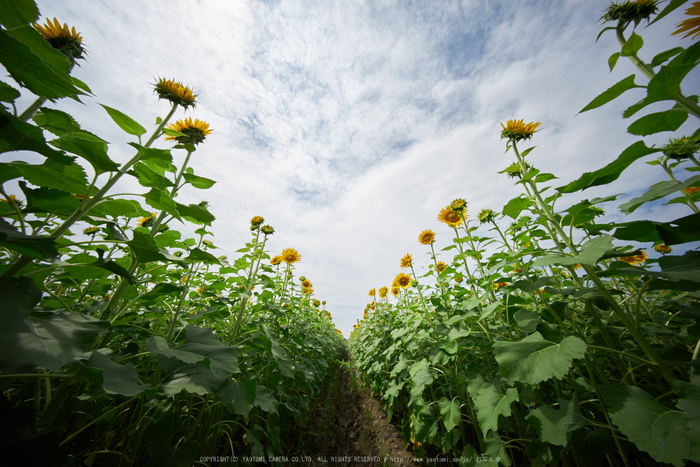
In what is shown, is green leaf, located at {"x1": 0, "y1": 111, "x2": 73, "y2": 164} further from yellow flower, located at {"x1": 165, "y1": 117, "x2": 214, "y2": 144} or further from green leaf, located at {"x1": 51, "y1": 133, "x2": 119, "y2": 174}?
yellow flower, located at {"x1": 165, "y1": 117, "x2": 214, "y2": 144}

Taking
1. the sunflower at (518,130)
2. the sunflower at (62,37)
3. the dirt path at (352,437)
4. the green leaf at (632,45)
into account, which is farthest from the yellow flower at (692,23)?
the dirt path at (352,437)

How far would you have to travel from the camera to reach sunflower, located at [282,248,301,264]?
3.80 meters

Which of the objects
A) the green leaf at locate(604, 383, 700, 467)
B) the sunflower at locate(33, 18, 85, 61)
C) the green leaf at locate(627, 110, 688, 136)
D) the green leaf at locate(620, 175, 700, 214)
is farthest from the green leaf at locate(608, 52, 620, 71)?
the sunflower at locate(33, 18, 85, 61)

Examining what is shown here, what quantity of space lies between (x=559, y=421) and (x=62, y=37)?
129 inches

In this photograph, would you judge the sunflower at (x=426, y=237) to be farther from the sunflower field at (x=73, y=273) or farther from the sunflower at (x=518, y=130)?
the sunflower field at (x=73, y=273)

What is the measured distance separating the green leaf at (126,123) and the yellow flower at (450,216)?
114 inches

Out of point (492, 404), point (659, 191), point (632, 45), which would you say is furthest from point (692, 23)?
point (492, 404)

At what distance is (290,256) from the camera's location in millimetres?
3814

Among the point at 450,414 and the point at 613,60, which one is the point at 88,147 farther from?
the point at 450,414

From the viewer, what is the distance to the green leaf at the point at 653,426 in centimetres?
76

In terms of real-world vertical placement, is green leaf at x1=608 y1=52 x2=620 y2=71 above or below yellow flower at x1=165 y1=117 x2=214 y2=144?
below

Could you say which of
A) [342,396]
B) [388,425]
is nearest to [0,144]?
[388,425]

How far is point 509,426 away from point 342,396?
4.48 m

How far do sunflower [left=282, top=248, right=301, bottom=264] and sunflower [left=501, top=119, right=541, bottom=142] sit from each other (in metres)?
3.02
